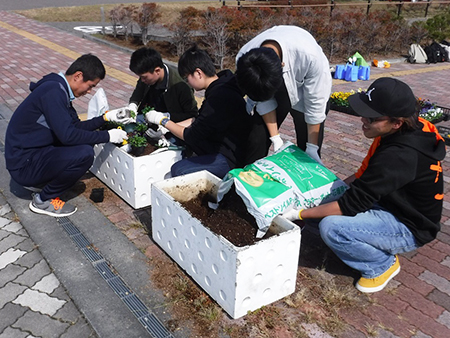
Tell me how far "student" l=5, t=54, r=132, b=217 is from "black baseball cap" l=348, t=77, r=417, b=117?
200 cm

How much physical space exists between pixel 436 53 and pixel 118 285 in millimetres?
11026

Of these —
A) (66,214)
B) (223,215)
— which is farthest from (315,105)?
(66,214)

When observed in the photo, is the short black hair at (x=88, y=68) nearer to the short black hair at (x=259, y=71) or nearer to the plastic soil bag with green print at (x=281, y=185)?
the short black hair at (x=259, y=71)

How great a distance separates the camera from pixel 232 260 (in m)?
2.22

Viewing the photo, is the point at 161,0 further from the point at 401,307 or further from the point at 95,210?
the point at 401,307

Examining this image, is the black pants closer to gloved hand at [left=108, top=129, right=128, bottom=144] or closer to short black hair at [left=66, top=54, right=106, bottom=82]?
gloved hand at [left=108, top=129, right=128, bottom=144]

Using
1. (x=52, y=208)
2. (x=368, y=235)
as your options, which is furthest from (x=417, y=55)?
(x=52, y=208)

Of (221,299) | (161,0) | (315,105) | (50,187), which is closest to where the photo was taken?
(221,299)

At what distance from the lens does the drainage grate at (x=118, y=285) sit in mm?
2348

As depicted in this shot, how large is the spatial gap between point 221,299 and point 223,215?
0.52m

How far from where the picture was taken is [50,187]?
11.0ft

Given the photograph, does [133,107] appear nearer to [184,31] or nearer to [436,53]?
[184,31]

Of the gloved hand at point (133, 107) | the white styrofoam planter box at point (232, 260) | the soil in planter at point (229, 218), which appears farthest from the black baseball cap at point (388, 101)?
the gloved hand at point (133, 107)

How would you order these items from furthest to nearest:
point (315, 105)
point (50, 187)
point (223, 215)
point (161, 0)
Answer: point (161, 0) < point (50, 187) < point (315, 105) < point (223, 215)
